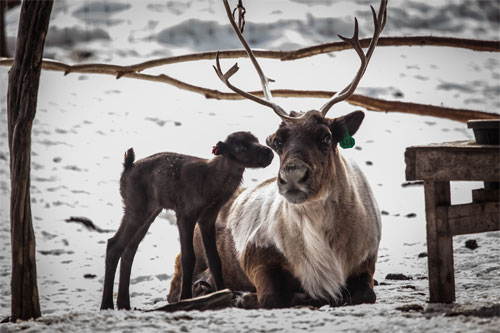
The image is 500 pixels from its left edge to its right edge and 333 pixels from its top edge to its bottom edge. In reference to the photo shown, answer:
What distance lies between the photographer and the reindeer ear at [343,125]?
509 centimetres

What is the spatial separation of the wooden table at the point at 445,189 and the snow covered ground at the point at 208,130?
9.1 inches

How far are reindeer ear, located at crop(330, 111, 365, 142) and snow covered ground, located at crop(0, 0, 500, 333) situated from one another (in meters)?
1.24

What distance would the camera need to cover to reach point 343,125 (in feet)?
16.7

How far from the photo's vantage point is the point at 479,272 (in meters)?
5.89

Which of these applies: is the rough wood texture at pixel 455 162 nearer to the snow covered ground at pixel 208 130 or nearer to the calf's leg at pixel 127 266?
the snow covered ground at pixel 208 130

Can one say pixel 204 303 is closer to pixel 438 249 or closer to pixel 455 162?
pixel 438 249

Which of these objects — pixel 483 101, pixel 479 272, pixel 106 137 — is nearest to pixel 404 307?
pixel 479 272

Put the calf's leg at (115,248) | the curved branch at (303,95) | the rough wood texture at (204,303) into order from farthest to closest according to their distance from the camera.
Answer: the curved branch at (303,95) < the calf's leg at (115,248) < the rough wood texture at (204,303)

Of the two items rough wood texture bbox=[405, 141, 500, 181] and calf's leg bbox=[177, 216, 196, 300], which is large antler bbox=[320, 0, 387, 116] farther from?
calf's leg bbox=[177, 216, 196, 300]

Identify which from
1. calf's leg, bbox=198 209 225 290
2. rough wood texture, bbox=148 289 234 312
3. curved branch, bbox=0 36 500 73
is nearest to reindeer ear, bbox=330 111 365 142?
calf's leg, bbox=198 209 225 290

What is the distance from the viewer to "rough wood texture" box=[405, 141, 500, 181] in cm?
421

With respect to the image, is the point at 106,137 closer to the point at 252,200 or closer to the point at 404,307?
the point at 252,200

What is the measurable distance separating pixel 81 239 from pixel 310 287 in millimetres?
3445

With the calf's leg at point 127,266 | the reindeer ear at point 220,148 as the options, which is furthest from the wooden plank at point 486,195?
the calf's leg at point 127,266
